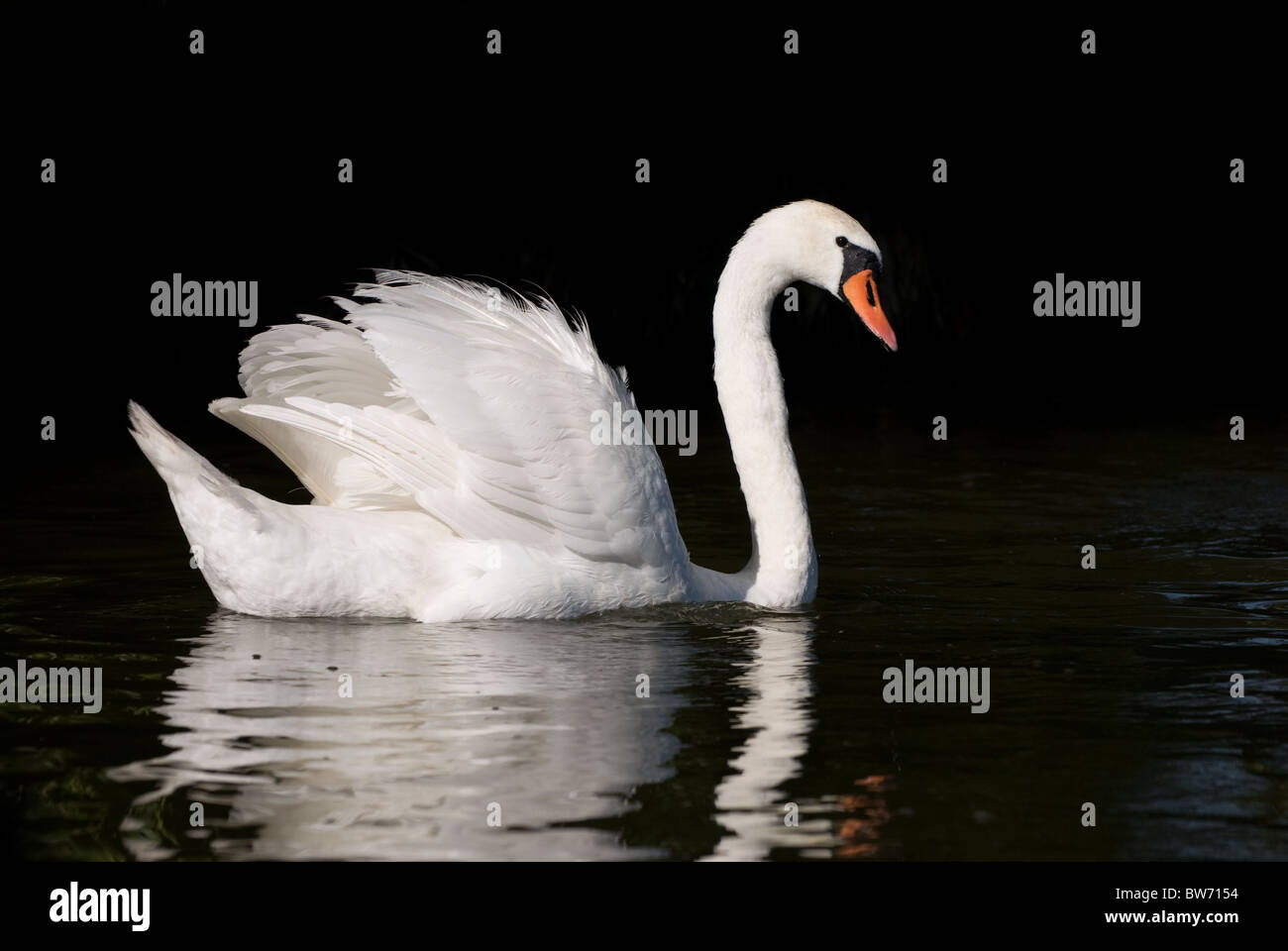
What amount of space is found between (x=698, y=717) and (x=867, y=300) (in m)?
2.72

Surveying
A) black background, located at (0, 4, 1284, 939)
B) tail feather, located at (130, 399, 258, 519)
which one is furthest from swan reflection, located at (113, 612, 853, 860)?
black background, located at (0, 4, 1284, 939)

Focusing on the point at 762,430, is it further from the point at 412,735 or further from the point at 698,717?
the point at 412,735

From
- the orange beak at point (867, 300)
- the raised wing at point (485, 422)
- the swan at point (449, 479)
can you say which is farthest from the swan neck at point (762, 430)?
the raised wing at point (485, 422)

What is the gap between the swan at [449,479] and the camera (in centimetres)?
859

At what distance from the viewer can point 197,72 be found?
20156 millimetres

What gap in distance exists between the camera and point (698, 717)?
7.41 m

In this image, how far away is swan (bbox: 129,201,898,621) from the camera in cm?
859

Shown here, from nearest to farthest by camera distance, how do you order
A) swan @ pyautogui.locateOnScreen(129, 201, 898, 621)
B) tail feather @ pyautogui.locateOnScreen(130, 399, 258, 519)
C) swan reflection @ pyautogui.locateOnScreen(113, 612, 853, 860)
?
swan reflection @ pyautogui.locateOnScreen(113, 612, 853, 860) → tail feather @ pyautogui.locateOnScreen(130, 399, 258, 519) → swan @ pyautogui.locateOnScreen(129, 201, 898, 621)

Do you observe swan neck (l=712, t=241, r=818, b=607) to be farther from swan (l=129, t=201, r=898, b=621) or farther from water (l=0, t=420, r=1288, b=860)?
water (l=0, t=420, r=1288, b=860)

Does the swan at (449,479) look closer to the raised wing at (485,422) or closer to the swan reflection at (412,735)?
the raised wing at (485,422)

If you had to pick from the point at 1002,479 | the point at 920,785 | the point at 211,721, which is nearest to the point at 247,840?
the point at 211,721

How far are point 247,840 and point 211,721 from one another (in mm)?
1410

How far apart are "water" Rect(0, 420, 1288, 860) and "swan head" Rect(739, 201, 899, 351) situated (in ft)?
4.70

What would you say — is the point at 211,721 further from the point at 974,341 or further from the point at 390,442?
the point at 974,341
